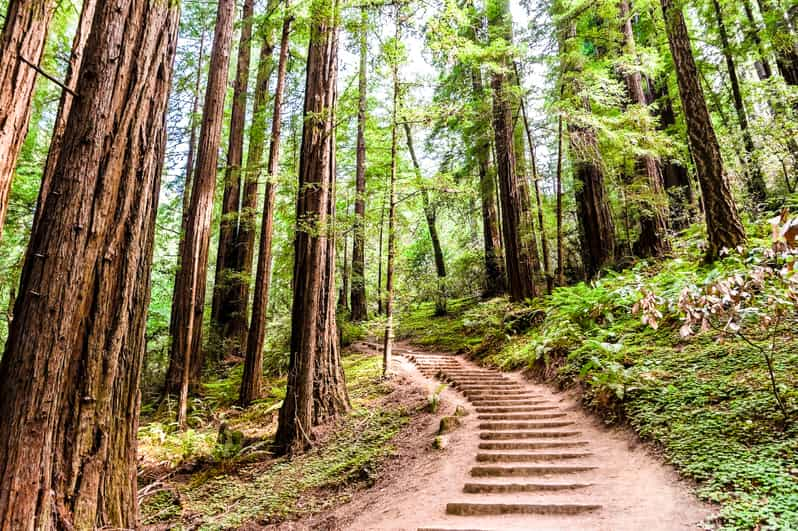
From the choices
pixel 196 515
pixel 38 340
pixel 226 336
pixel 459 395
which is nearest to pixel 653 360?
pixel 459 395

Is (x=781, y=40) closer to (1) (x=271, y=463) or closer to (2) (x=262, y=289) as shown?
(2) (x=262, y=289)

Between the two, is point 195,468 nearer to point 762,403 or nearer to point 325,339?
point 325,339

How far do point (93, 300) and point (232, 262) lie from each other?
8.74 m

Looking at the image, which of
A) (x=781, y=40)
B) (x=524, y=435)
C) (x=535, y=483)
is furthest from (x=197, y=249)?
(x=781, y=40)

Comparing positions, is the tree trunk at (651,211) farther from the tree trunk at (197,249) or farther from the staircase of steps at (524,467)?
the tree trunk at (197,249)

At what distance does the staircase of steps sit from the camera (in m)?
3.43

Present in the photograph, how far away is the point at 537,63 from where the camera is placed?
34.3 feet

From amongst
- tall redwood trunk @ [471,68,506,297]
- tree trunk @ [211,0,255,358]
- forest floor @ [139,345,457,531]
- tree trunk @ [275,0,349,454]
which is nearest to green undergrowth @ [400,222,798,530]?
forest floor @ [139,345,457,531]

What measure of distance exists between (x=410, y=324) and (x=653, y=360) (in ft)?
36.5

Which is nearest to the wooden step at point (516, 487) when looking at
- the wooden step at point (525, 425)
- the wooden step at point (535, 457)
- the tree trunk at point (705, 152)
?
the wooden step at point (535, 457)

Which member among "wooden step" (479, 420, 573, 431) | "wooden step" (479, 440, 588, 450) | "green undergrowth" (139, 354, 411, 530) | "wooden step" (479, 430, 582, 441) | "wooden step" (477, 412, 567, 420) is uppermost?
"wooden step" (477, 412, 567, 420)

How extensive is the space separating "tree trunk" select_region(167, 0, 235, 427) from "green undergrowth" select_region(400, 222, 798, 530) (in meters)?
6.23

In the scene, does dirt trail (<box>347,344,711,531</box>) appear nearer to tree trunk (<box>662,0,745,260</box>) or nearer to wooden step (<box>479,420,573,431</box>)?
wooden step (<box>479,420,573,431</box>)

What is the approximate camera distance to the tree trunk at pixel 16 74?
114 inches
